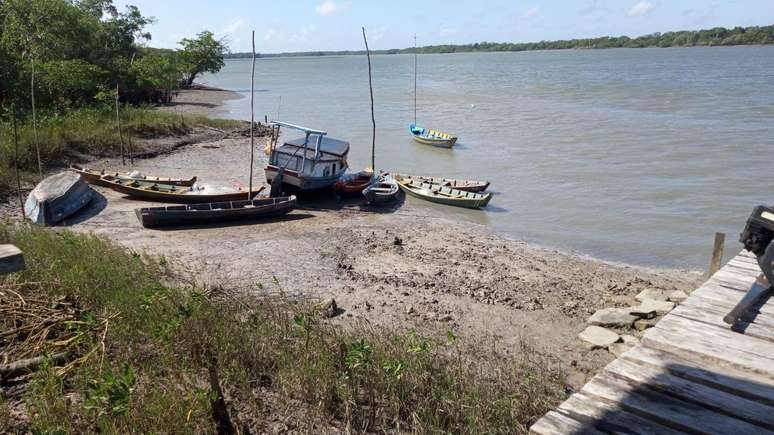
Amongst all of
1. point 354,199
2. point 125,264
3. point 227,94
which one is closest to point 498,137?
point 354,199

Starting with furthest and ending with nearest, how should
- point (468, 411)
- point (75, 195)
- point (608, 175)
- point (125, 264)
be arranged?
point (608, 175), point (75, 195), point (125, 264), point (468, 411)

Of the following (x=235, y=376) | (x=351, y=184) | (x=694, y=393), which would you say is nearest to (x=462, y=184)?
(x=351, y=184)

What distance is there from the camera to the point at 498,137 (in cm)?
3095

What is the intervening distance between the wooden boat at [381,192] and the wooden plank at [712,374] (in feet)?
40.8

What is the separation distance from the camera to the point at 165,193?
53.4ft

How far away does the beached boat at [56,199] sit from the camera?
1346 cm

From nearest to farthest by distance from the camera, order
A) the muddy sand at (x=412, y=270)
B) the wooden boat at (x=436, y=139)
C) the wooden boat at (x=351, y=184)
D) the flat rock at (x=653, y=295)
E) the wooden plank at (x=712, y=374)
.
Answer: the wooden plank at (x=712, y=374) → the muddy sand at (x=412, y=270) → the flat rock at (x=653, y=295) → the wooden boat at (x=351, y=184) → the wooden boat at (x=436, y=139)

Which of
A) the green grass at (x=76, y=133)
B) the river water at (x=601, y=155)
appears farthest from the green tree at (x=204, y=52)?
the green grass at (x=76, y=133)

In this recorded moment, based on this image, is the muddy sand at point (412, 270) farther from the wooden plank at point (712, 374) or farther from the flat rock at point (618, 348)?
the wooden plank at point (712, 374)

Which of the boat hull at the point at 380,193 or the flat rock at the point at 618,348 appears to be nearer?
the flat rock at the point at 618,348

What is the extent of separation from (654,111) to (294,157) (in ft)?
90.6

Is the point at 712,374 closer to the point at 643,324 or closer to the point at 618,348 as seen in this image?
the point at 618,348

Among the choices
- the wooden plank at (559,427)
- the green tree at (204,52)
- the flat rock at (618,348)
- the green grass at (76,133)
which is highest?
the green tree at (204,52)

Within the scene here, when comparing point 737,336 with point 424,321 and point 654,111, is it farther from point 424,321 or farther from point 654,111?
point 654,111
